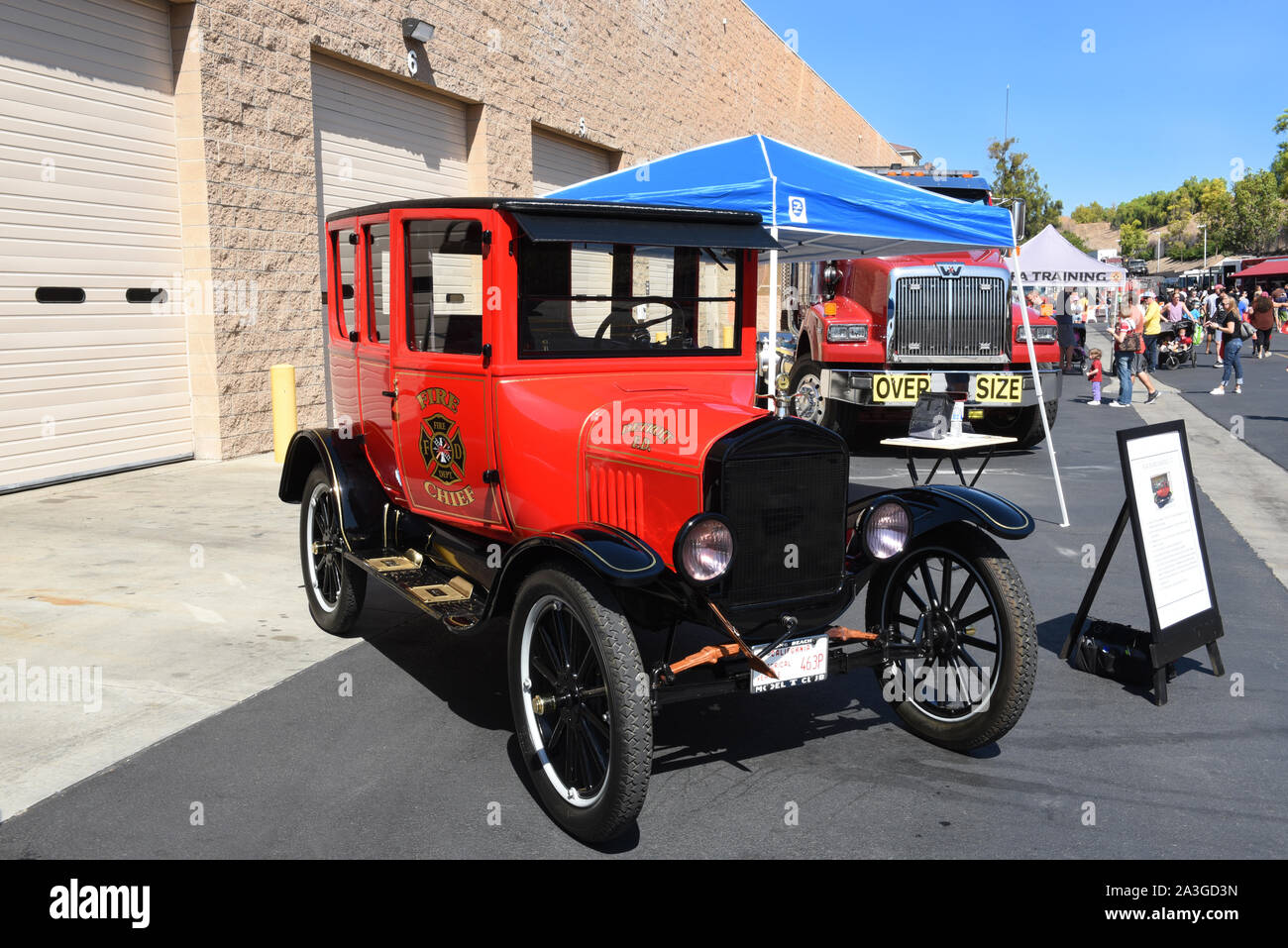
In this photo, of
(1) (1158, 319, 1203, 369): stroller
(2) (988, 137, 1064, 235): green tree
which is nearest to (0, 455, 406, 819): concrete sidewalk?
(1) (1158, 319, 1203, 369): stroller

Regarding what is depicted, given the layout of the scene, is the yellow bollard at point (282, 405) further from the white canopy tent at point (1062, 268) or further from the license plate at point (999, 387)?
the white canopy tent at point (1062, 268)

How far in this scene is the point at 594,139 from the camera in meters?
17.4

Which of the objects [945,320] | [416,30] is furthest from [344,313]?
[416,30]

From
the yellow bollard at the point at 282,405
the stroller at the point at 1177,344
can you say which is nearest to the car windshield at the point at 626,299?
the yellow bollard at the point at 282,405

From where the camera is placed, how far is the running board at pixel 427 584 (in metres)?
4.05

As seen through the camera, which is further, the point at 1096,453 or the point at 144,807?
the point at 1096,453

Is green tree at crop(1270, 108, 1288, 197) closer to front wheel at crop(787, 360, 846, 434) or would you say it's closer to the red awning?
the red awning

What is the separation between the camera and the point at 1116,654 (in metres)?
4.80

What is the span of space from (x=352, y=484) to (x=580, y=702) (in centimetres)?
224

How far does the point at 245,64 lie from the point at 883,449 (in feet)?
25.4
